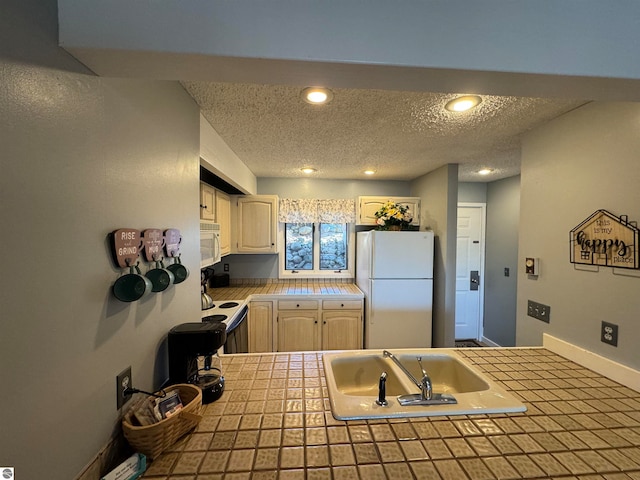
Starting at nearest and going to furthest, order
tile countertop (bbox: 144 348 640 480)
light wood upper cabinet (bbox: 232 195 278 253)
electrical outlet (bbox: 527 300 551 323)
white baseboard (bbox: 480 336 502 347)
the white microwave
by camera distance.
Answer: tile countertop (bbox: 144 348 640 480) → electrical outlet (bbox: 527 300 551 323) → the white microwave → light wood upper cabinet (bbox: 232 195 278 253) → white baseboard (bbox: 480 336 502 347)

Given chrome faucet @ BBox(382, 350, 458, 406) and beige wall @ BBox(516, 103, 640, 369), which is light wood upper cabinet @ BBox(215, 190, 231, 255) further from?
beige wall @ BBox(516, 103, 640, 369)

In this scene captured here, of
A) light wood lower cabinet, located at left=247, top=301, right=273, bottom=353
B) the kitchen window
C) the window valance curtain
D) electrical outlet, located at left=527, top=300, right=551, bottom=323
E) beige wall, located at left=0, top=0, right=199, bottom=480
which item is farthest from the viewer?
the kitchen window

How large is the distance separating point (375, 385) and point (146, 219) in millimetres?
1406

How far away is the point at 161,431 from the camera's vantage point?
77 centimetres

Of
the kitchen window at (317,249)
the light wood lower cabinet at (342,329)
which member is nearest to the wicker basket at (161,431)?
the light wood lower cabinet at (342,329)

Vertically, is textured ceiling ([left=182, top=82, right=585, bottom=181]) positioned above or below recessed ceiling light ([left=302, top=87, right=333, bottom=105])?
above

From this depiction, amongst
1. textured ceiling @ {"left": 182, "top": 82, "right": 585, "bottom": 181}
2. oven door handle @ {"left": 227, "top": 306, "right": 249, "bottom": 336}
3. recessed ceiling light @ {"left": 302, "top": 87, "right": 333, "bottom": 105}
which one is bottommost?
oven door handle @ {"left": 227, "top": 306, "right": 249, "bottom": 336}

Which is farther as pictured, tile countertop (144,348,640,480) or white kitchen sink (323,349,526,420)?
white kitchen sink (323,349,526,420)

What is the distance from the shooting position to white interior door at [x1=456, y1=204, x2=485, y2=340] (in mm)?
3590

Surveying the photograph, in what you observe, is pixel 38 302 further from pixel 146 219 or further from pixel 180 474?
pixel 180 474

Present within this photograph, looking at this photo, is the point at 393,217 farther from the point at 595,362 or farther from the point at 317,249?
the point at 595,362

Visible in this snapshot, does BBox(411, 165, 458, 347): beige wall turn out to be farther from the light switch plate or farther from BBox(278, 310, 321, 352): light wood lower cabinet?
BBox(278, 310, 321, 352): light wood lower cabinet

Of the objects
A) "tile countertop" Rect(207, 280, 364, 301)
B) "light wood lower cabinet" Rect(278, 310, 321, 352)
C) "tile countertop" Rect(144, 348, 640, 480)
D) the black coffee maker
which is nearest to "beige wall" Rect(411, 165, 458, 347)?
"tile countertop" Rect(207, 280, 364, 301)

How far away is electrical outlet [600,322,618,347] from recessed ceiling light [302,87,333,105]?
1783mm
